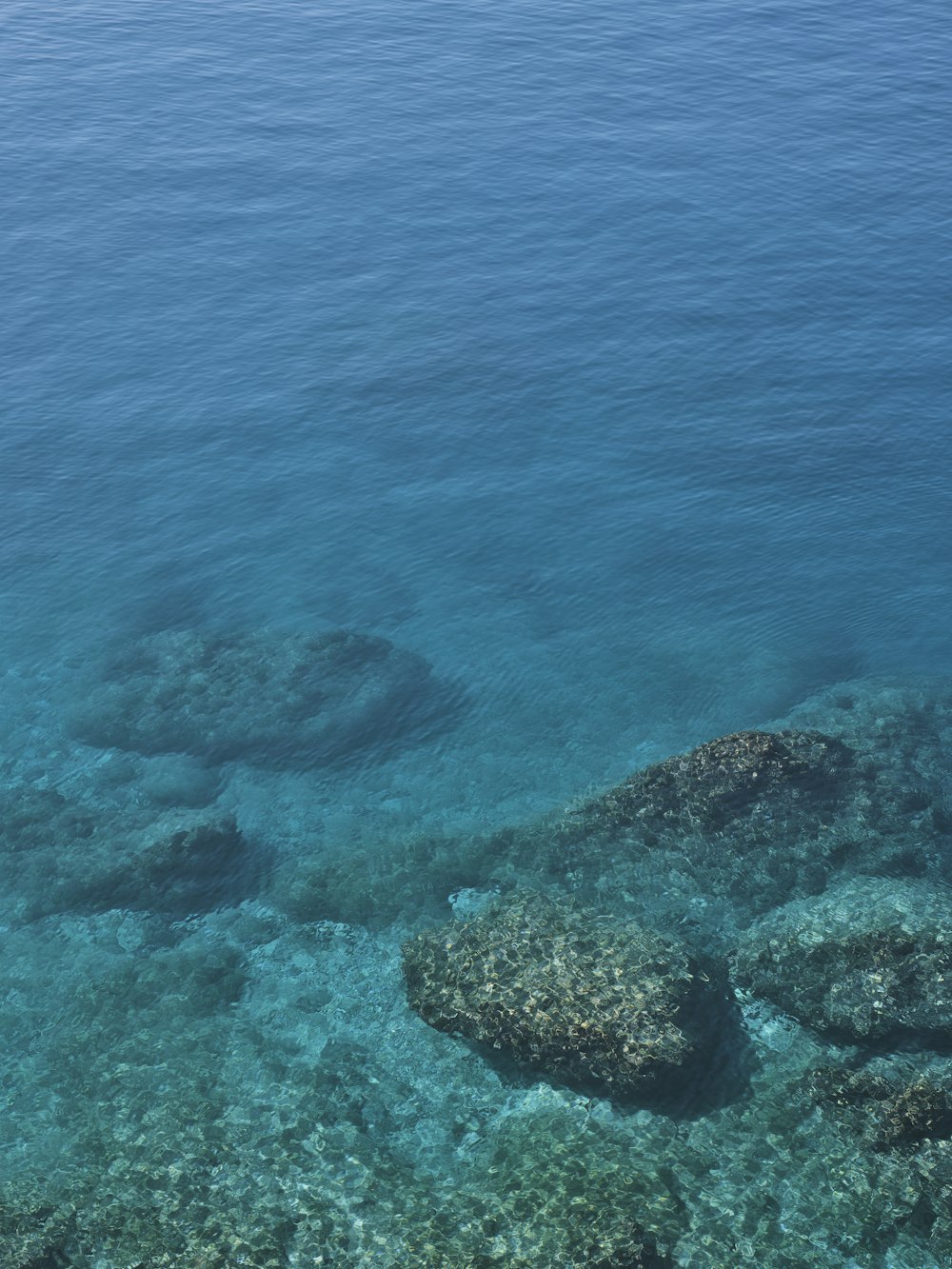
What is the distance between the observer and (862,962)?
136ft

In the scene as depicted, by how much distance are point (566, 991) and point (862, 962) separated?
34.7 feet

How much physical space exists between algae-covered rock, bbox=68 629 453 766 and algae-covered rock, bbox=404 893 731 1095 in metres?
14.5

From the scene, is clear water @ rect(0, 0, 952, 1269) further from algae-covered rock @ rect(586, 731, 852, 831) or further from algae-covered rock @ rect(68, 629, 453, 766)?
algae-covered rock @ rect(586, 731, 852, 831)

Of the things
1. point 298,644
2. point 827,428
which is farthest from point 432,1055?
point 827,428

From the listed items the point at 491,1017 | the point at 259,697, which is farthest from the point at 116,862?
the point at 491,1017

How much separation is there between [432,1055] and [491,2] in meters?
130

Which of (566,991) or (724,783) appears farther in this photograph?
(724,783)

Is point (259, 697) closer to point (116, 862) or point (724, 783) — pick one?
point (116, 862)

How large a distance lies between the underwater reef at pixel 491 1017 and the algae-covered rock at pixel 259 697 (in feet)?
2.56

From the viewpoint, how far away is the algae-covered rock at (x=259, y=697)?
55594mm

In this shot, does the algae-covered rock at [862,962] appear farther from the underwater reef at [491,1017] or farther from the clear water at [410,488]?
the clear water at [410,488]

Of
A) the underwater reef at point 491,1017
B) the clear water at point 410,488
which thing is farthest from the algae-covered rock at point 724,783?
the clear water at point 410,488

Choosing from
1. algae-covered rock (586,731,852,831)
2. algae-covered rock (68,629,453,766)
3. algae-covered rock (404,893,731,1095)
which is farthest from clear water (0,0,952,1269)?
algae-covered rock (586,731,852,831)

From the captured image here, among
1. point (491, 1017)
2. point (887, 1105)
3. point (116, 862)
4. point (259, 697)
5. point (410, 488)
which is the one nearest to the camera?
point (887, 1105)
